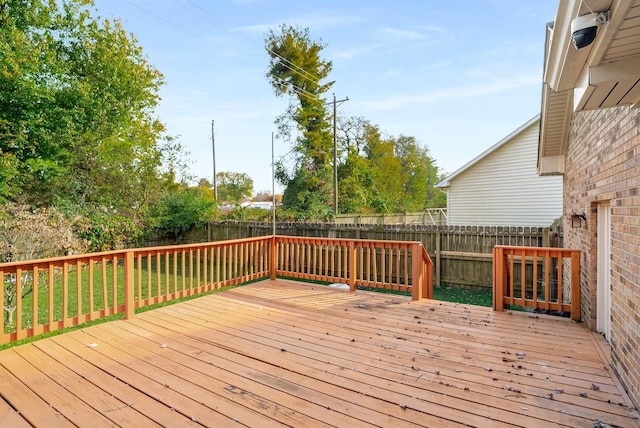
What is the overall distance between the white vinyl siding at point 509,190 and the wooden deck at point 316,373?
7544 millimetres

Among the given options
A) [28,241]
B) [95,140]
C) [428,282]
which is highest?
[95,140]

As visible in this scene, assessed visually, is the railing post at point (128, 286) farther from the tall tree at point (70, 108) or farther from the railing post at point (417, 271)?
the tall tree at point (70, 108)

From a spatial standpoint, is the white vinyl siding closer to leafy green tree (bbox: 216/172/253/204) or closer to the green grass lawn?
the green grass lawn

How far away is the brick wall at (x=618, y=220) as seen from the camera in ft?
7.74

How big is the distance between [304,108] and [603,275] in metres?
15.5

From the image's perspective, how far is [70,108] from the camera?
10.8m

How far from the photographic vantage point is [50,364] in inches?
121

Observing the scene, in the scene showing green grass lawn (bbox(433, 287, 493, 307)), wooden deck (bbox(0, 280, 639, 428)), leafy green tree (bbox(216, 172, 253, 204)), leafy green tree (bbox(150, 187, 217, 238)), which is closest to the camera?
wooden deck (bbox(0, 280, 639, 428))

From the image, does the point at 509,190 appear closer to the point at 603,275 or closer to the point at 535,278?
the point at 535,278

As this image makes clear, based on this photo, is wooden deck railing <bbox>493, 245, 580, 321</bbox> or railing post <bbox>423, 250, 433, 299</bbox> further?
railing post <bbox>423, 250, 433, 299</bbox>

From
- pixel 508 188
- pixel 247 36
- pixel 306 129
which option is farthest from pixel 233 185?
pixel 508 188

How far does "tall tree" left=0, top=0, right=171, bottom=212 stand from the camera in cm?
945

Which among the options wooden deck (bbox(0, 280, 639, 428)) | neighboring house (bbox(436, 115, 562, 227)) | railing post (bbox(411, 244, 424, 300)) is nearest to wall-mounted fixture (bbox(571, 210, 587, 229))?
wooden deck (bbox(0, 280, 639, 428))

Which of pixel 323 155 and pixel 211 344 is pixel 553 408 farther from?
pixel 323 155
